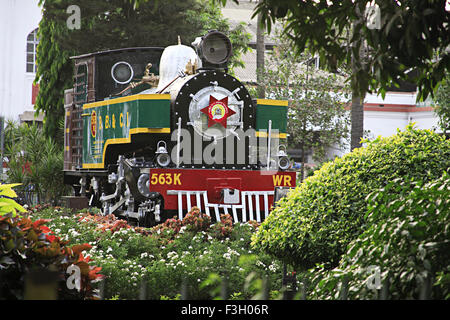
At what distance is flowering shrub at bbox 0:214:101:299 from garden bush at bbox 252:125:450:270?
6.40 ft

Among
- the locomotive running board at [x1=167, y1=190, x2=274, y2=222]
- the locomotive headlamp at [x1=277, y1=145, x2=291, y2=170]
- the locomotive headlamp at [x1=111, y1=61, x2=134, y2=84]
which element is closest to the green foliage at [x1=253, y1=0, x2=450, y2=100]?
the locomotive running board at [x1=167, y1=190, x2=274, y2=222]

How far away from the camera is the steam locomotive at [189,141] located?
11062 millimetres

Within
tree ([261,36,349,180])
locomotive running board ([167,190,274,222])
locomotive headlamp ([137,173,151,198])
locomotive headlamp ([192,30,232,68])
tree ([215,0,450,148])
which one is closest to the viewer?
tree ([215,0,450,148])

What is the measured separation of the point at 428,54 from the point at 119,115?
27.2 feet

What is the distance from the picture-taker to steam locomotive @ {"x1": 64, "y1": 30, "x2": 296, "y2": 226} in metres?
11.1

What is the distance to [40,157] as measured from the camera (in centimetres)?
2073

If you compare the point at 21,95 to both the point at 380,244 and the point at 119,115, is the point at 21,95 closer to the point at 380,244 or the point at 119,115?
the point at 119,115

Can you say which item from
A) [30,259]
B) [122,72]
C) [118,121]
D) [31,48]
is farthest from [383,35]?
[31,48]

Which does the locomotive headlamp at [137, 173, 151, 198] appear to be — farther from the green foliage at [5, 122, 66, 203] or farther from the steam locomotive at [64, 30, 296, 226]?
the green foliage at [5, 122, 66, 203]

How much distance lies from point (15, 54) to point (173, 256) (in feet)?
86.3

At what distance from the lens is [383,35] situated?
15.3 feet

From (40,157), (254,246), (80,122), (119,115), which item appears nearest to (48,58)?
(40,157)

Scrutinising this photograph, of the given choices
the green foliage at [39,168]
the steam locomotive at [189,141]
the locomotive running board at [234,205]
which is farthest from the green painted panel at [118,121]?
the green foliage at [39,168]

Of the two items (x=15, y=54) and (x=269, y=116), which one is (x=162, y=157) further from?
(x=15, y=54)
